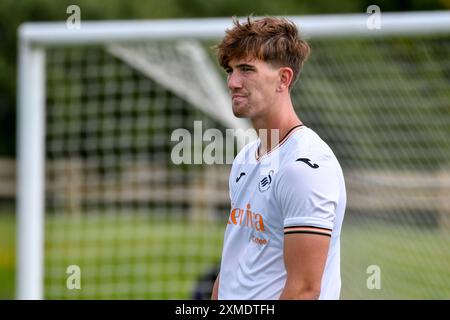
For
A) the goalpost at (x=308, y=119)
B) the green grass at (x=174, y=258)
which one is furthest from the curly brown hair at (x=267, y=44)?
the green grass at (x=174, y=258)

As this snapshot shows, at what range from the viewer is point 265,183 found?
3.35 m

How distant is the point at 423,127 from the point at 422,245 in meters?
1.07

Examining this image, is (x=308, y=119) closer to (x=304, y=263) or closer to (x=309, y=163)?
(x=309, y=163)

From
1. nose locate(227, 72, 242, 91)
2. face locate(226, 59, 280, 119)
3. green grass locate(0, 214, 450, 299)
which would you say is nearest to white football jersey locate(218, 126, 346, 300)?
face locate(226, 59, 280, 119)

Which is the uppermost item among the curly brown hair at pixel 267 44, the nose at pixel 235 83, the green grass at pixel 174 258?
the curly brown hair at pixel 267 44

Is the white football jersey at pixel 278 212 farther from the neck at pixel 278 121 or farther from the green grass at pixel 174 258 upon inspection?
the green grass at pixel 174 258

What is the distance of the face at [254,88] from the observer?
11.2 feet

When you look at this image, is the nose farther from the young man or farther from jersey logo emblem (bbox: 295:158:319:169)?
jersey logo emblem (bbox: 295:158:319:169)

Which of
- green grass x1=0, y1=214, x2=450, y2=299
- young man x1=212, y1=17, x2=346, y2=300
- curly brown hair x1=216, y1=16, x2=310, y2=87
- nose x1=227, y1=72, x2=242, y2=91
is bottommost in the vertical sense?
green grass x1=0, y1=214, x2=450, y2=299

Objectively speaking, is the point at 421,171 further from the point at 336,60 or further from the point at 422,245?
the point at 336,60

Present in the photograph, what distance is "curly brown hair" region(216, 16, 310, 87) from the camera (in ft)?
11.3

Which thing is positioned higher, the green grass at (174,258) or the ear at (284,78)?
the ear at (284,78)

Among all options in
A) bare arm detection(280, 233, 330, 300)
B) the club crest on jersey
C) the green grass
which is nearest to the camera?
bare arm detection(280, 233, 330, 300)

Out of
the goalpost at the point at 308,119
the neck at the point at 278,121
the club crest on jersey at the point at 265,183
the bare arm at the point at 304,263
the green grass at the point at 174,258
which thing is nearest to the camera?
the bare arm at the point at 304,263
